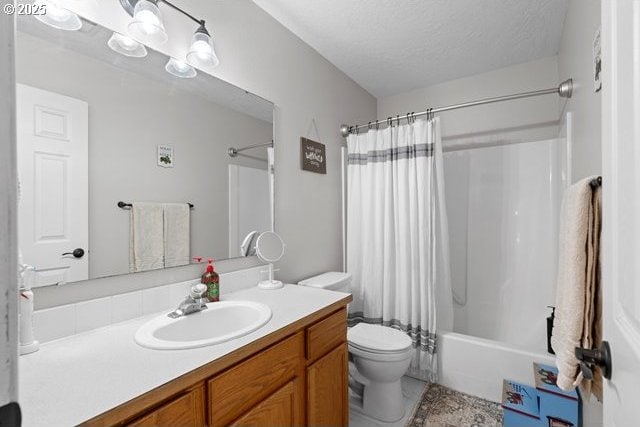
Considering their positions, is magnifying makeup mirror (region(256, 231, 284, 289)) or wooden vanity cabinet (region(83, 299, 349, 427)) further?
magnifying makeup mirror (region(256, 231, 284, 289))

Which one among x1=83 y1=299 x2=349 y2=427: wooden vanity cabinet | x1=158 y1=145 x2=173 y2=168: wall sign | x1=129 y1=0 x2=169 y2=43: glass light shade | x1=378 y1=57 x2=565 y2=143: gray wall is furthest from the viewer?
x1=378 y1=57 x2=565 y2=143: gray wall

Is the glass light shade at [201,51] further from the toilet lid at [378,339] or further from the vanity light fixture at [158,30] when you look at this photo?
the toilet lid at [378,339]

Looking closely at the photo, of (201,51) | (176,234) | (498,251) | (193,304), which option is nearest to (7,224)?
(193,304)

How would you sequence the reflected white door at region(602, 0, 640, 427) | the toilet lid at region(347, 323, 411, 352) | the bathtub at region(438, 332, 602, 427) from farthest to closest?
the bathtub at region(438, 332, 602, 427) → the toilet lid at region(347, 323, 411, 352) → the reflected white door at region(602, 0, 640, 427)

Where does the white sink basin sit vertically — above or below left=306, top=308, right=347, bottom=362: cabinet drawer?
above

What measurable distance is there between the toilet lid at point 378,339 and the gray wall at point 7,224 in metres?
1.69

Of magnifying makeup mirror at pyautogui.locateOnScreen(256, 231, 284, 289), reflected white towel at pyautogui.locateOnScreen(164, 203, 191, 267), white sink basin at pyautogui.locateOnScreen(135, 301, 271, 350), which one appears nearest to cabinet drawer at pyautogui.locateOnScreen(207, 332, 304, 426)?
white sink basin at pyautogui.locateOnScreen(135, 301, 271, 350)

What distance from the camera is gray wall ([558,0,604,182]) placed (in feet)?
4.00

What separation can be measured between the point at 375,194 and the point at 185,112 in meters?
1.44

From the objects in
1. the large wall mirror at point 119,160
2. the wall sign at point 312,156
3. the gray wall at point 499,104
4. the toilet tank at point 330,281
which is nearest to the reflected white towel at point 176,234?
the large wall mirror at point 119,160

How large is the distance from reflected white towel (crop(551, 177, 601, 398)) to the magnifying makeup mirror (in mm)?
1245

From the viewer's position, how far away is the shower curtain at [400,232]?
2135mm

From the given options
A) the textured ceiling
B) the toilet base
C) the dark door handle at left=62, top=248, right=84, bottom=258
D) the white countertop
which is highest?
the textured ceiling

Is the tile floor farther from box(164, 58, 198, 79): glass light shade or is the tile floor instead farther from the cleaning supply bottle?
box(164, 58, 198, 79): glass light shade
